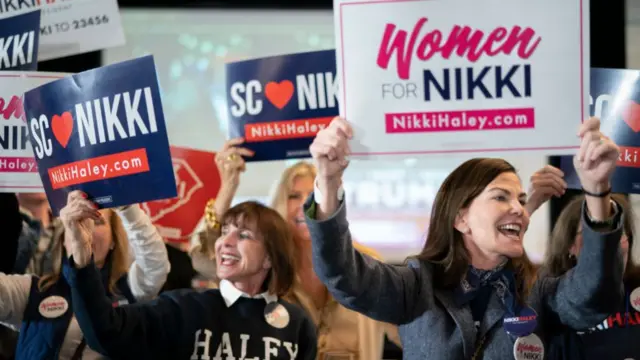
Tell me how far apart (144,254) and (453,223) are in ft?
4.58

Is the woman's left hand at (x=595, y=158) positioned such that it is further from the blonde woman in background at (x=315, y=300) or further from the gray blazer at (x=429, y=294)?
the blonde woman in background at (x=315, y=300)

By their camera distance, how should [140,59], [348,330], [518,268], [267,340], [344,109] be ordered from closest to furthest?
1. [344,109]
2. [518,268]
3. [140,59]
4. [267,340]
5. [348,330]

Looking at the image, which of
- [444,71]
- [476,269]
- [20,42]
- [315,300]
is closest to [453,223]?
[476,269]

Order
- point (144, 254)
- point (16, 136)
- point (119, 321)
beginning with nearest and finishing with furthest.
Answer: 1. point (119, 321)
2. point (16, 136)
3. point (144, 254)

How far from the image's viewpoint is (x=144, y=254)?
3586 millimetres

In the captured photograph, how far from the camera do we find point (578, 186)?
3430 millimetres

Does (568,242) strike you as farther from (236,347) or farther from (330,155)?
(330,155)

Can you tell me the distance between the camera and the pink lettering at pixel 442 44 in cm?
248

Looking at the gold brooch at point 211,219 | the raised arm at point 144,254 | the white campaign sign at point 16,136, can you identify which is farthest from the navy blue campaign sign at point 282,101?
the white campaign sign at point 16,136

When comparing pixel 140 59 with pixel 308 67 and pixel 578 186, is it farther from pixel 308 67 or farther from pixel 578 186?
pixel 578 186

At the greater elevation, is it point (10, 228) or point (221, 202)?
point (221, 202)

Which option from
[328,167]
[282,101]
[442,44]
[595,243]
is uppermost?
[442,44]

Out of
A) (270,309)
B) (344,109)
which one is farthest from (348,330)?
(344,109)

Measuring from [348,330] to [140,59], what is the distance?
146 centimetres
